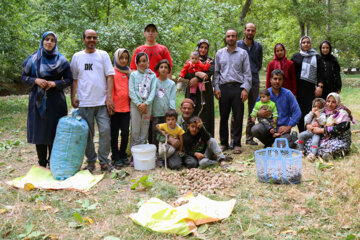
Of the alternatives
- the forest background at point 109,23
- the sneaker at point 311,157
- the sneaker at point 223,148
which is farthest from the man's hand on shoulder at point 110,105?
the forest background at point 109,23

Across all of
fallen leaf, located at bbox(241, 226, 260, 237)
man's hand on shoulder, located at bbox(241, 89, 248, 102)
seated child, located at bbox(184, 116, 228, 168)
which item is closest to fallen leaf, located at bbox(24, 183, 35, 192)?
seated child, located at bbox(184, 116, 228, 168)

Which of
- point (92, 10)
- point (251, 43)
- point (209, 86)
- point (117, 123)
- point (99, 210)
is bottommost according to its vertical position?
point (99, 210)

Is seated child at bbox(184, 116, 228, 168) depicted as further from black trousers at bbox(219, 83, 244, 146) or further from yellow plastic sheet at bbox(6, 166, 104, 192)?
yellow plastic sheet at bbox(6, 166, 104, 192)

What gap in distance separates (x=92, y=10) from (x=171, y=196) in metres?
8.58

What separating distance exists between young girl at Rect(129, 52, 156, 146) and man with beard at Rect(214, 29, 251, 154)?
4.36ft

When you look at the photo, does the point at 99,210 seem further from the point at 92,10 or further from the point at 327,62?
the point at 92,10

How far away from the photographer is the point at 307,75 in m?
5.63

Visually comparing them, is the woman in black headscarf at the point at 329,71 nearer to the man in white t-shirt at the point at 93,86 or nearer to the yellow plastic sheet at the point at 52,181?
the man in white t-shirt at the point at 93,86

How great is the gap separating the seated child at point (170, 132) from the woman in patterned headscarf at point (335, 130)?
215cm

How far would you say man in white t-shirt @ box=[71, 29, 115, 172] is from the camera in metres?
4.45

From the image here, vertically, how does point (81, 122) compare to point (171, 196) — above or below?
above

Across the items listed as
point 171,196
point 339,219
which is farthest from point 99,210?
point 339,219

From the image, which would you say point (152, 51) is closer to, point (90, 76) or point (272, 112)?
point (90, 76)

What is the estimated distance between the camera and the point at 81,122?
171 inches
